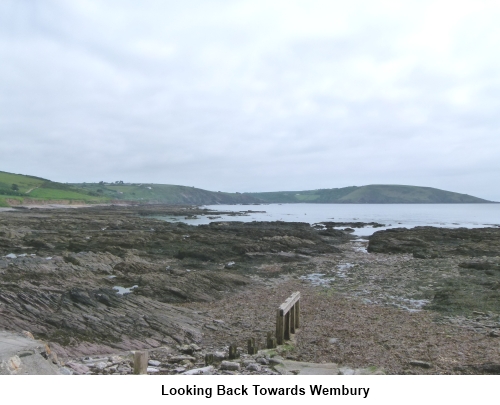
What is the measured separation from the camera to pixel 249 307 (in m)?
17.2

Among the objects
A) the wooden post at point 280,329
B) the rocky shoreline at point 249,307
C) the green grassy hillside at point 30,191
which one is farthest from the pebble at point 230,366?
the green grassy hillside at point 30,191

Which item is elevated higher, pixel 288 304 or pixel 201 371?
pixel 288 304

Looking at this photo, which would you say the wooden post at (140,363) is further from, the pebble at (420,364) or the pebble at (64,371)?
the pebble at (420,364)

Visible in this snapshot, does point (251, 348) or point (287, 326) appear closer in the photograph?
point (251, 348)

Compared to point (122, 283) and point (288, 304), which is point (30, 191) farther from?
point (288, 304)

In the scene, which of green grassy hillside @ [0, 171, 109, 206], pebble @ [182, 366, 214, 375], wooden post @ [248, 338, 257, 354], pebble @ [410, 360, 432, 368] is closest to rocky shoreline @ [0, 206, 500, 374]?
pebble @ [410, 360, 432, 368]

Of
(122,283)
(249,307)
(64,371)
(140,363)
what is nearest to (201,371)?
(140,363)

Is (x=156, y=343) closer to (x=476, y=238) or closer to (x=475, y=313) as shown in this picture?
(x=475, y=313)

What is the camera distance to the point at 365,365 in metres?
10.2

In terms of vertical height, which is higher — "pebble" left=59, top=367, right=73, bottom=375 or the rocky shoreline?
"pebble" left=59, top=367, right=73, bottom=375

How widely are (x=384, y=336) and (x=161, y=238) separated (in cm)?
3089

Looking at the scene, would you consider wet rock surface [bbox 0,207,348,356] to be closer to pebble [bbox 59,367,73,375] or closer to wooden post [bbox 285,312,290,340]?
pebble [bbox 59,367,73,375]

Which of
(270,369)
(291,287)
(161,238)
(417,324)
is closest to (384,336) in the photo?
(417,324)

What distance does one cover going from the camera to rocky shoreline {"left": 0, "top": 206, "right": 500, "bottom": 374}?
10.6 metres
